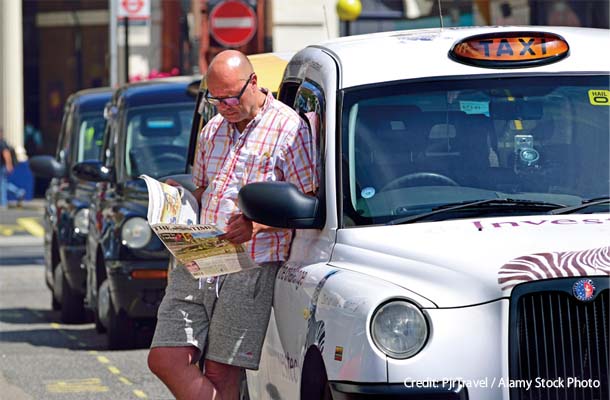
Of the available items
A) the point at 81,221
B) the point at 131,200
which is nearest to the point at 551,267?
the point at 131,200

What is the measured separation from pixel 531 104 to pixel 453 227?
0.82m

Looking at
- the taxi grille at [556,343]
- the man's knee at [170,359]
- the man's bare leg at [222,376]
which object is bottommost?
the man's bare leg at [222,376]

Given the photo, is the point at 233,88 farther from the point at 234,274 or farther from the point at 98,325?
the point at 98,325

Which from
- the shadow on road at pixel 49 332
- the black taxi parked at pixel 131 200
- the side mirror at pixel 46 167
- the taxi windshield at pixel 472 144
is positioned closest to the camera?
the taxi windshield at pixel 472 144

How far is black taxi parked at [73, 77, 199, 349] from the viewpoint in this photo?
38.3 ft

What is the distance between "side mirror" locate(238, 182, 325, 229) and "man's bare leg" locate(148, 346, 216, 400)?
0.69 m

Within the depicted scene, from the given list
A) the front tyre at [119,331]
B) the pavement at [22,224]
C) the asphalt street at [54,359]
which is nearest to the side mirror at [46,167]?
the asphalt street at [54,359]

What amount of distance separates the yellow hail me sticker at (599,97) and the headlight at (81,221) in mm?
8470

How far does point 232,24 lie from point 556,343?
534 inches

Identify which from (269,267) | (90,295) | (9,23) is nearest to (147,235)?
(90,295)

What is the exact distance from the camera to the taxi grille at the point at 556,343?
16.1ft

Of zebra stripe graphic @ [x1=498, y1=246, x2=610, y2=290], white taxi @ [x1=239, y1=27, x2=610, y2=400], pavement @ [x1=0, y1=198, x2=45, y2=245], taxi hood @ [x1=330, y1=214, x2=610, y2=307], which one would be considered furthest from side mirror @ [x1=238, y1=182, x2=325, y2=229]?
pavement @ [x1=0, y1=198, x2=45, y2=245]

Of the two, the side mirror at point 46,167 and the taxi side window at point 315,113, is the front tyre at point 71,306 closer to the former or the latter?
the side mirror at point 46,167

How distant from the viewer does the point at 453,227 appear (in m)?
5.52
